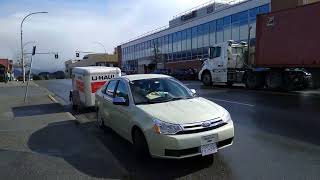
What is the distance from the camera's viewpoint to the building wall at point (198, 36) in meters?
45.6

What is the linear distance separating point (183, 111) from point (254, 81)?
17.3 m

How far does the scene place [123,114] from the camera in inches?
313

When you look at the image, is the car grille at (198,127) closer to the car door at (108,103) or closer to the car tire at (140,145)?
the car tire at (140,145)

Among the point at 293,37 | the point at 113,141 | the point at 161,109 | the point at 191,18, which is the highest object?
the point at 191,18

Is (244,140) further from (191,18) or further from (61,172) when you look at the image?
(191,18)

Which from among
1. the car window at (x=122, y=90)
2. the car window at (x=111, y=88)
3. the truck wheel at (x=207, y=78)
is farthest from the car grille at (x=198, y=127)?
the truck wheel at (x=207, y=78)

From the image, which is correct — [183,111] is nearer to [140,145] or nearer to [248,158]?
[140,145]

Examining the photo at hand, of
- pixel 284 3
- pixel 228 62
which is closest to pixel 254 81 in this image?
pixel 228 62

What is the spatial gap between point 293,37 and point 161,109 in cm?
1466

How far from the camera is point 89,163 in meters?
6.96

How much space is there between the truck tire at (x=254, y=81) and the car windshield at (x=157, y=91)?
15.5 meters

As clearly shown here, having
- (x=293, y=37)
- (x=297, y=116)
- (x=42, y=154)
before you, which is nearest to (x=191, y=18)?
(x=293, y=37)

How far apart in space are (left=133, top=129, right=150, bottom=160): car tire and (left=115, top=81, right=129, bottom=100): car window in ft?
3.41

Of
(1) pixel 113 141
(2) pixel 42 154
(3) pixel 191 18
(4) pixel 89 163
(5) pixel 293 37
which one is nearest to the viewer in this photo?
(4) pixel 89 163
